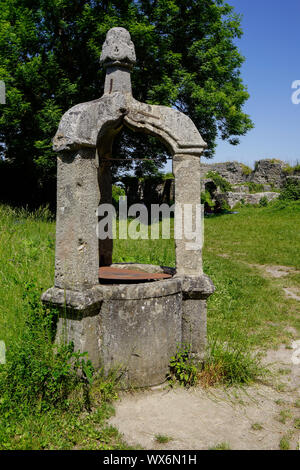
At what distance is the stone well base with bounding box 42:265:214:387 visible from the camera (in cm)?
349

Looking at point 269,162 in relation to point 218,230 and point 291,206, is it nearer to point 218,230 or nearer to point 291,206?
point 291,206

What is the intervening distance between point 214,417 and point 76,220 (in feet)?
6.56

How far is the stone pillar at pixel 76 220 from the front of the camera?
11.5ft

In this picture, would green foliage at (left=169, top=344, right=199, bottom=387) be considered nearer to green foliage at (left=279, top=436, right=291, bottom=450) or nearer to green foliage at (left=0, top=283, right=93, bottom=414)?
green foliage at (left=0, top=283, right=93, bottom=414)

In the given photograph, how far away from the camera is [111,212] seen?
15.7 ft

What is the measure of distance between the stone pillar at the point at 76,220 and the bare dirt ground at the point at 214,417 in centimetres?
115

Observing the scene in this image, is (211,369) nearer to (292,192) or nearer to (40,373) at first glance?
(40,373)

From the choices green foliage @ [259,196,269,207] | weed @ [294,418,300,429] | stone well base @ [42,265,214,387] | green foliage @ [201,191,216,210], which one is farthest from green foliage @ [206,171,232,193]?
weed @ [294,418,300,429]

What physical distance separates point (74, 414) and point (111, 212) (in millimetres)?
2348

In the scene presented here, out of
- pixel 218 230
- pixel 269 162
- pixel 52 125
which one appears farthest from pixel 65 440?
pixel 269 162

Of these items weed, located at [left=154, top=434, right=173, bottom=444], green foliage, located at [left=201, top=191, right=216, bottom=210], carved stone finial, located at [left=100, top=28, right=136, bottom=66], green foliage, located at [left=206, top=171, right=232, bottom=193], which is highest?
green foliage, located at [left=206, top=171, right=232, bottom=193]

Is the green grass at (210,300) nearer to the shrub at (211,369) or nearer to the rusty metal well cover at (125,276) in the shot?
the shrub at (211,369)

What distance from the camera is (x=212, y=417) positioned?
10.7 feet

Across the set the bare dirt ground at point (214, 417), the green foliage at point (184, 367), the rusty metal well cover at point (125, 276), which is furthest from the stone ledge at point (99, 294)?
the bare dirt ground at point (214, 417)
